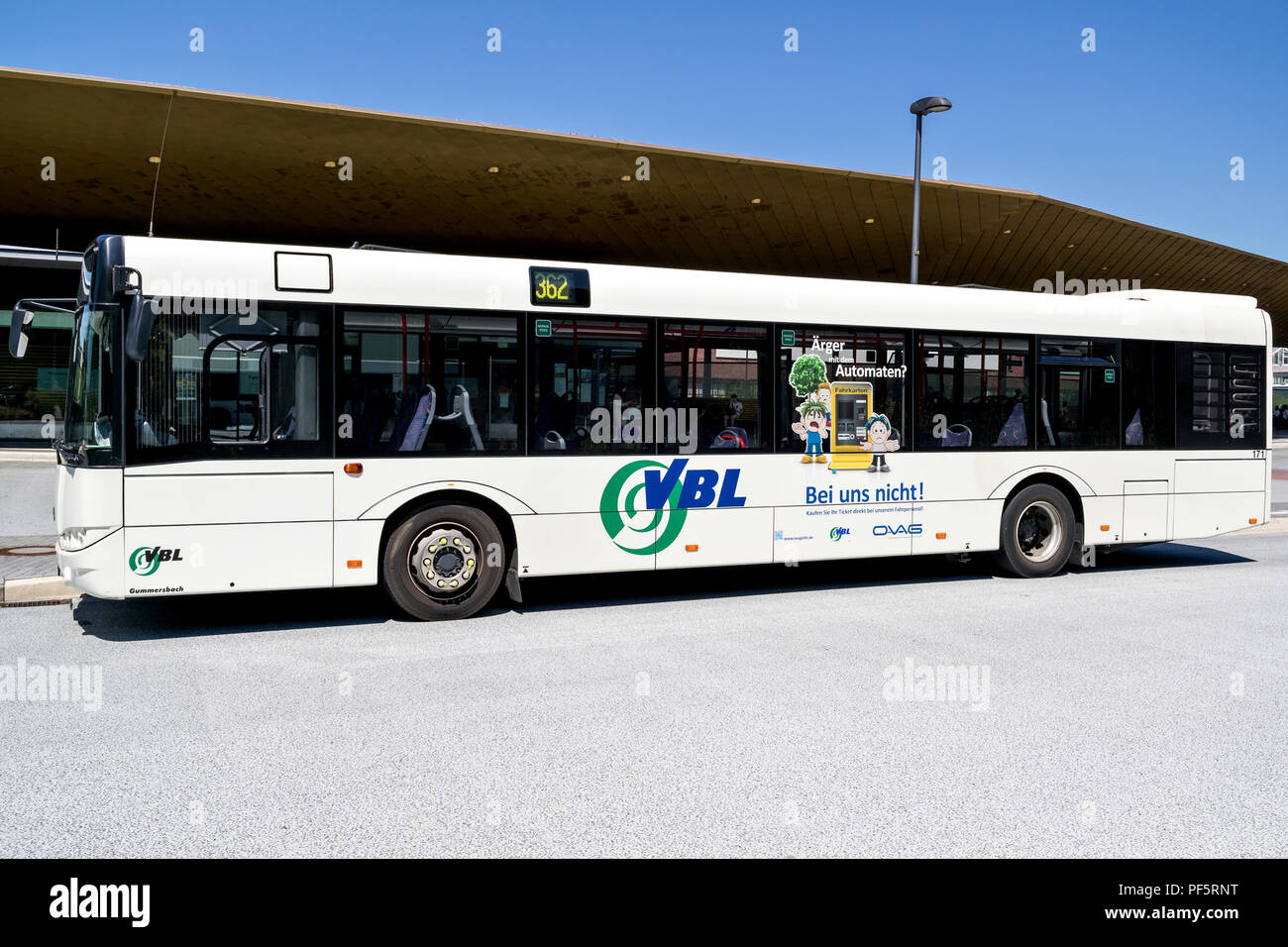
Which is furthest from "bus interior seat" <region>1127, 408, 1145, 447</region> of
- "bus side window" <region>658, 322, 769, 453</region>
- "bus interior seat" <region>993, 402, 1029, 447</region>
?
"bus side window" <region>658, 322, 769, 453</region>

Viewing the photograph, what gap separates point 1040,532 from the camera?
10.4 meters

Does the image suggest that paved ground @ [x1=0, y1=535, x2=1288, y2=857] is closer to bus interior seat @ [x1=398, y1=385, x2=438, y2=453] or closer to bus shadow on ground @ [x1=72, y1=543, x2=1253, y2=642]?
bus shadow on ground @ [x1=72, y1=543, x2=1253, y2=642]

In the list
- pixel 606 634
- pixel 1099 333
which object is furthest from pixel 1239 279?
pixel 606 634

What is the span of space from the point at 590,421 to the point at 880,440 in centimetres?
288

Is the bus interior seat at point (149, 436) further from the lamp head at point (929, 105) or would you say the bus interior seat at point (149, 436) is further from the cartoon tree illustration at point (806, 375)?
the lamp head at point (929, 105)

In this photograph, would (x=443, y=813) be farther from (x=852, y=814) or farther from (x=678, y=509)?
(x=678, y=509)

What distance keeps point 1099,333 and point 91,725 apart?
9.70 metres

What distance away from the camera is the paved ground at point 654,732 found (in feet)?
12.3

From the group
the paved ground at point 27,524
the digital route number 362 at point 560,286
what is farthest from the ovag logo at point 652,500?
the paved ground at point 27,524

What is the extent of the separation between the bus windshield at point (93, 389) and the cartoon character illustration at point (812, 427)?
5.56 metres

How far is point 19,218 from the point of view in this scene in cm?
2659

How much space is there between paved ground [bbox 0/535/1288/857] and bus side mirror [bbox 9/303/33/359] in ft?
6.78

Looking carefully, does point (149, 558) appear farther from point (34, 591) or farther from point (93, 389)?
point (34, 591)
